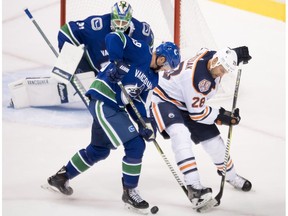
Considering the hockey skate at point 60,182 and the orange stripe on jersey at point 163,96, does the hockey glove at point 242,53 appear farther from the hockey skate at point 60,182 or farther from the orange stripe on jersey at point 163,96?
the hockey skate at point 60,182

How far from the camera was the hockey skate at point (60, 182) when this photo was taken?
4074 millimetres

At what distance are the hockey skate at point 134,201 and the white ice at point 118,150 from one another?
2.0 inches

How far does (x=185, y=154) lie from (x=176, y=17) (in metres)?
1.69

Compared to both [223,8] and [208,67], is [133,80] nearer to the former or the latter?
[208,67]

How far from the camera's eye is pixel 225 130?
5.17 m

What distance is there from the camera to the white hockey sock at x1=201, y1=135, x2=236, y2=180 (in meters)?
4.18

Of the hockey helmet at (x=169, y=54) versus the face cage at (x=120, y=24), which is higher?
the face cage at (x=120, y=24)

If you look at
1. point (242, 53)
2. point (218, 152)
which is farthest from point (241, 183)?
point (242, 53)

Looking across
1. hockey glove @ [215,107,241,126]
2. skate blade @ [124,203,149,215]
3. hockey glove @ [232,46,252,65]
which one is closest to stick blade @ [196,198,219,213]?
skate blade @ [124,203,149,215]

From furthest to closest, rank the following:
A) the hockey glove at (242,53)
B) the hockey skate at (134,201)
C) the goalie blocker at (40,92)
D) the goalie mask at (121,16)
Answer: the goalie blocker at (40,92) → the goalie mask at (121,16) → the hockey glove at (242,53) → the hockey skate at (134,201)

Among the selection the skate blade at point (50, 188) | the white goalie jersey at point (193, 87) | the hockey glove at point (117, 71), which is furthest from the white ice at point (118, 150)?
the hockey glove at point (117, 71)

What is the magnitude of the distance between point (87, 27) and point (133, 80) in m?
1.04

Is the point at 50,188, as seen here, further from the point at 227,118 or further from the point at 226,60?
the point at 226,60

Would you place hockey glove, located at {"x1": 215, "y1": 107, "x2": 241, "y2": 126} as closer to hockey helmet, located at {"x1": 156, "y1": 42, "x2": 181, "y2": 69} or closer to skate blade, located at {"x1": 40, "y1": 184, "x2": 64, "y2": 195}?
hockey helmet, located at {"x1": 156, "y1": 42, "x2": 181, "y2": 69}
